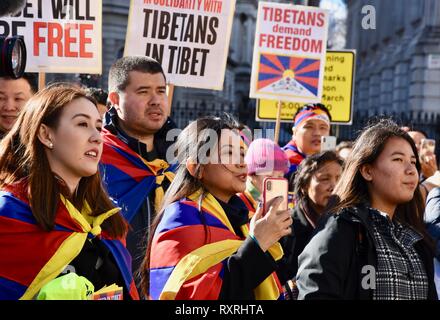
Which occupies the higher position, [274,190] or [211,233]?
[274,190]

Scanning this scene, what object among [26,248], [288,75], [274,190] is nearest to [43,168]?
[26,248]

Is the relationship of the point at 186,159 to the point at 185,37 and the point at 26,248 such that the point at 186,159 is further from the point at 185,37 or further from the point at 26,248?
the point at 185,37

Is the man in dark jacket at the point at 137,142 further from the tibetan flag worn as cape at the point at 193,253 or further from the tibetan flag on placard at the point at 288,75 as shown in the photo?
the tibetan flag on placard at the point at 288,75

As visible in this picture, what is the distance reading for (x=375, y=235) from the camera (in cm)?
441

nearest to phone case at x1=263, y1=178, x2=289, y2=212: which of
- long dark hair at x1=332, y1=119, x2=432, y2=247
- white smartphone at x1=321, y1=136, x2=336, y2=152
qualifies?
long dark hair at x1=332, y1=119, x2=432, y2=247

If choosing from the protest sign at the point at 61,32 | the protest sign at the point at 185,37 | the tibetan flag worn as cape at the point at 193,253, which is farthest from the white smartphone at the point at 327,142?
the tibetan flag worn as cape at the point at 193,253

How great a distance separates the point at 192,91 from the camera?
1368 inches

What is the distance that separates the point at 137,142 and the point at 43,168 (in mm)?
1733

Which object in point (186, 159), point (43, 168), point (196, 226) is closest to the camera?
point (43, 168)

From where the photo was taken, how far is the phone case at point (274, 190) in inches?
170

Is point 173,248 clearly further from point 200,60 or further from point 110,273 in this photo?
point 200,60

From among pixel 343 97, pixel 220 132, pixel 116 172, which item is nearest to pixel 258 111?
pixel 343 97

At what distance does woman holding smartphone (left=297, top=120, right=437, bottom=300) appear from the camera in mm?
4258
